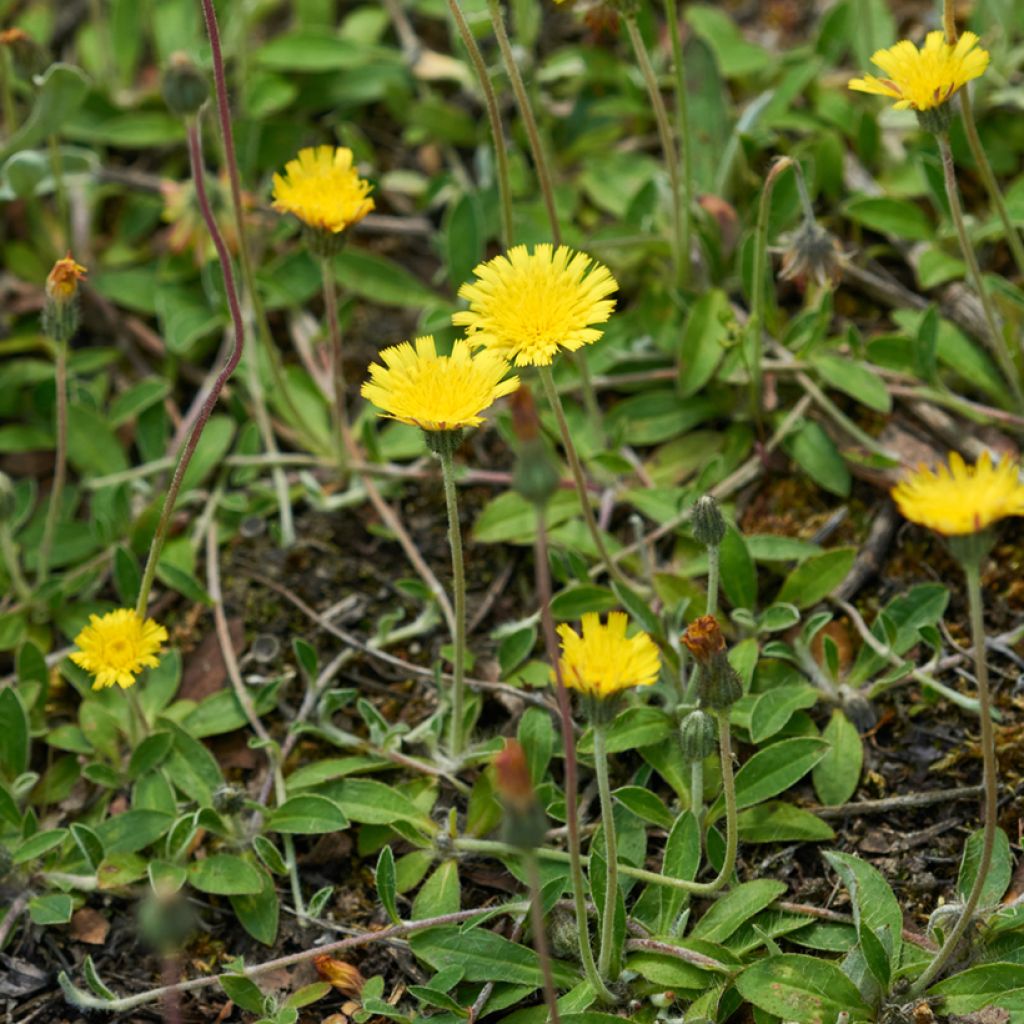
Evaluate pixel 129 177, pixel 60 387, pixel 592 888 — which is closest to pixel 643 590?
pixel 592 888

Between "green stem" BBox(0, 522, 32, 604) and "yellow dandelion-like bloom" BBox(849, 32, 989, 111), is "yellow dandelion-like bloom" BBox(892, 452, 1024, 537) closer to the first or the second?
"yellow dandelion-like bloom" BBox(849, 32, 989, 111)

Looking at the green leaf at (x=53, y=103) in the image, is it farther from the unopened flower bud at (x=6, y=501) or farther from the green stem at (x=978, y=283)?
the green stem at (x=978, y=283)

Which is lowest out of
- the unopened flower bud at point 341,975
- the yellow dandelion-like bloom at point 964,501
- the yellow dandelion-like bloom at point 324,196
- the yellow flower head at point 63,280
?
the unopened flower bud at point 341,975

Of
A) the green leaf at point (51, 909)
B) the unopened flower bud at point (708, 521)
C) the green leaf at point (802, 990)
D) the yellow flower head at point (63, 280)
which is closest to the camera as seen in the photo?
the green leaf at point (802, 990)

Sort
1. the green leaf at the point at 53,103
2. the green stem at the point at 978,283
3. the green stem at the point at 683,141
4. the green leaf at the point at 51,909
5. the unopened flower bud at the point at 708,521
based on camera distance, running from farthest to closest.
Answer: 1. the green leaf at the point at 53,103
2. the green stem at the point at 683,141
3. the green stem at the point at 978,283
4. the green leaf at the point at 51,909
5. the unopened flower bud at the point at 708,521

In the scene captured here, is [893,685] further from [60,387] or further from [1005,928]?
[60,387]

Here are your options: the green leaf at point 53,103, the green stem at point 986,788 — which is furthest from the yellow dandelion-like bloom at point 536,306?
the green leaf at point 53,103

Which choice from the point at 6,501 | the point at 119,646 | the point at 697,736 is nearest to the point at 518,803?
the point at 697,736

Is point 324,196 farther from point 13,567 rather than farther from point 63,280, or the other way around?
point 13,567
